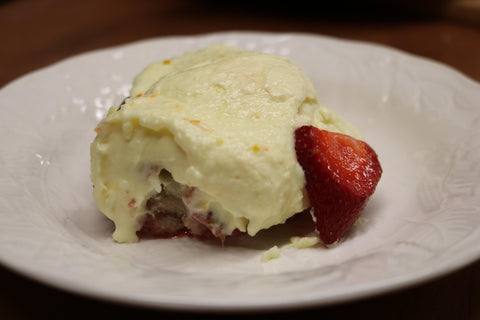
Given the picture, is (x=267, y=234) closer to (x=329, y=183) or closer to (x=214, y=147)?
(x=329, y=183)

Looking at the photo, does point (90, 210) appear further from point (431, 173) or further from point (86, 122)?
point (431, 173)

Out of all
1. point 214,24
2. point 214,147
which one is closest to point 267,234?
point 214,147

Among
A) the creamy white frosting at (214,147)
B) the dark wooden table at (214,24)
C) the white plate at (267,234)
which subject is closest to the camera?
the white plate at (267,234)

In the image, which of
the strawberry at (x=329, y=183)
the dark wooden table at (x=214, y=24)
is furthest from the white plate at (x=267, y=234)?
the dark wooden table at (x=214, y=24)

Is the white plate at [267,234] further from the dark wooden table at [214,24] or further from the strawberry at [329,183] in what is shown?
the dark wooden table at [214,24]

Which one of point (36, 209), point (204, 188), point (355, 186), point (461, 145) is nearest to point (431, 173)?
point (461, 145)

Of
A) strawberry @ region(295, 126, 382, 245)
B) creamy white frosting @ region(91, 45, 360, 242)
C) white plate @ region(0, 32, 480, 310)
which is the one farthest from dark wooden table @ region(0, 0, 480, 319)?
strawberry @ region(295, 126, 382, 245)
